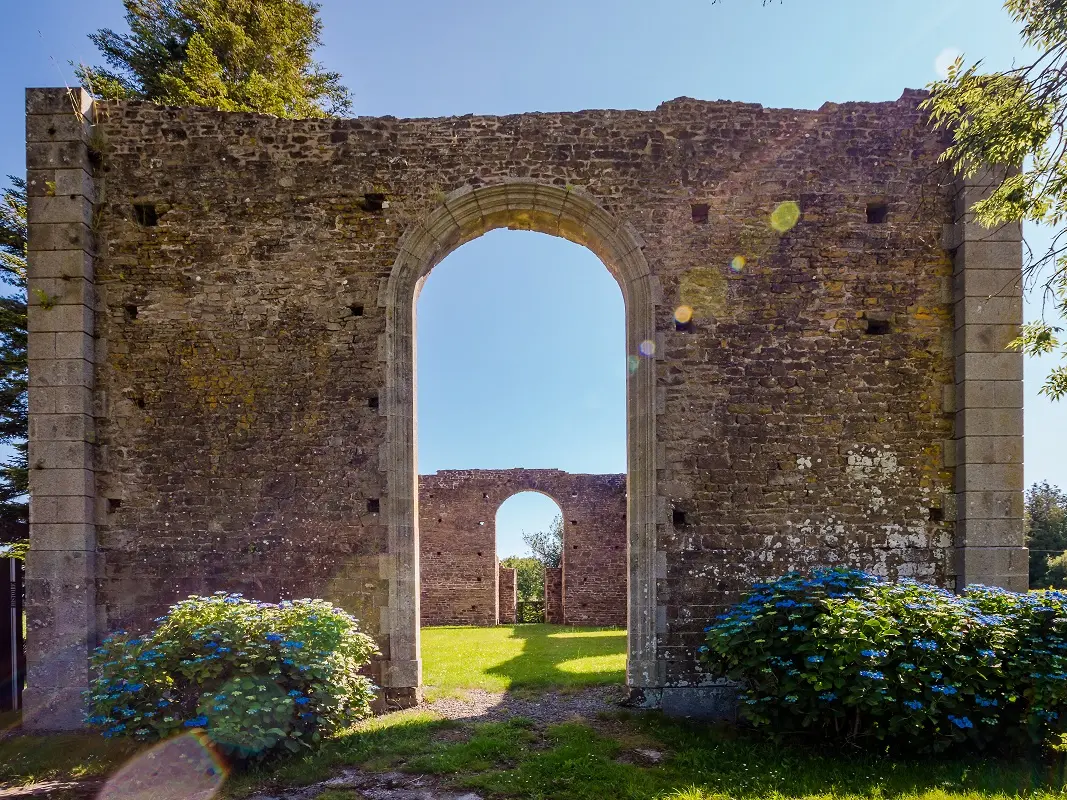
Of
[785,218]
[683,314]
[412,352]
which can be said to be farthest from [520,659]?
[785,218]

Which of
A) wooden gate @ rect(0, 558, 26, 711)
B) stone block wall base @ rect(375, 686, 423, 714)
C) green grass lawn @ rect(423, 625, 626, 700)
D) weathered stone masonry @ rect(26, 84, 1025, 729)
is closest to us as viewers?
stone block wall base @ rect(375, 686, 423, 714)

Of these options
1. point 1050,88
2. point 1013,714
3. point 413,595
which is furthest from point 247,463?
point 1050,88

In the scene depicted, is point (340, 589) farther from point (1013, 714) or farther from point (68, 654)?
point (1013, 714)

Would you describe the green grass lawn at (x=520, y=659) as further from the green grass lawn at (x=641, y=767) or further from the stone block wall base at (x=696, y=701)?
the green grass lawn at (x=641, y=767)

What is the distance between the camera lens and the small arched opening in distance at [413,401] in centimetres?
599

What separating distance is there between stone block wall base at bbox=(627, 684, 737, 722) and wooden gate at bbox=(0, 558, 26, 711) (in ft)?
21.1

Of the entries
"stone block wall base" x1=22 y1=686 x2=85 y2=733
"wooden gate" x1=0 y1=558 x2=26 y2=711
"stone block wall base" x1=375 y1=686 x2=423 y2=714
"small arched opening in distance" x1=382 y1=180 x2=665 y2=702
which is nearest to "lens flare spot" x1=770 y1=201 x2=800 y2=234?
"small arched opening in distance" x1=382 y1=180 x2=665 y2=702

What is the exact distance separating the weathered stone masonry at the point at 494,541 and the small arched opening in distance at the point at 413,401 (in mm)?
8993

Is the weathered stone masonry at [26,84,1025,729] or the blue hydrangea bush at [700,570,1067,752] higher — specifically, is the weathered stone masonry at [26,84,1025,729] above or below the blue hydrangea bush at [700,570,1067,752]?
above

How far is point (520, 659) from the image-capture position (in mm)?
Answer: 9117

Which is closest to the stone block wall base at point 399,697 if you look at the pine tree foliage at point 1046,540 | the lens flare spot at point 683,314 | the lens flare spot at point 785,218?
the lens flare spot at point 683,314

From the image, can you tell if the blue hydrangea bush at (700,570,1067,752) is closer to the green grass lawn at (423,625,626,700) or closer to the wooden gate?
the green grass lawn at (423,625,626,700)

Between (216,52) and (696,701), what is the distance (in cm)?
1089

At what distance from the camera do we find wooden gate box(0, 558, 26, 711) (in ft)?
20.3
